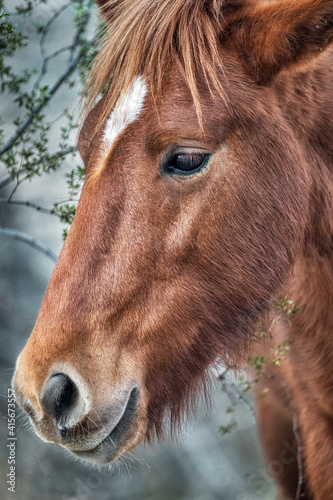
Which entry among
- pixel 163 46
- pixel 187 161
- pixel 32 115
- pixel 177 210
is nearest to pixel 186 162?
pixel 187 161

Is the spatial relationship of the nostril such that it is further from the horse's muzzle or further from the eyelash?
the eyelash

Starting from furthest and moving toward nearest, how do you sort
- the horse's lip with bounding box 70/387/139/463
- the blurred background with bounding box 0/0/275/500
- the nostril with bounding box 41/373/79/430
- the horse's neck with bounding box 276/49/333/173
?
the blurred background with bounding box 0/0/275/500 < the horse's neck with bounding box 276/49/333/173 < the horse's lip with bounding box 70/387/139/463 < the nostril with bounding box 41/373/79/430

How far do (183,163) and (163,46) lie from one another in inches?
17.7

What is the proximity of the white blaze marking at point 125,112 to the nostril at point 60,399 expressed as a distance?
748 mm

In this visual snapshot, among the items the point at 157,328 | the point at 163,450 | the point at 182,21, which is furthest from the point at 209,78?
the point at 163,450

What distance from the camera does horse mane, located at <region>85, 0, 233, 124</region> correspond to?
1802mm

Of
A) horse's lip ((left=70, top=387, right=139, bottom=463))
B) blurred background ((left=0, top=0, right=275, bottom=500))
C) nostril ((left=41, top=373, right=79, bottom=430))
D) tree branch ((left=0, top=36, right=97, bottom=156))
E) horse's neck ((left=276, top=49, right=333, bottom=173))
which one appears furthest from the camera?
blurred background ((left=0, top=0, right=275, bottom=500))

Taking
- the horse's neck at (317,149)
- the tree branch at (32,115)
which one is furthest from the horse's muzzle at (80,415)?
the tree branch at (32,115)

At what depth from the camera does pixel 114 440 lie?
1723 millimetres

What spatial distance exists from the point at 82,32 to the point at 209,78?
5.51 feet

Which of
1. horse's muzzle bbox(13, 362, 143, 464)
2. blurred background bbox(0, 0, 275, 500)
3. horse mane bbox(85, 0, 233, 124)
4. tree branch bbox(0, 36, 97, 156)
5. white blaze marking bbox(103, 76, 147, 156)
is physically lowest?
blurred background bbox(0, 0, 275, 500)

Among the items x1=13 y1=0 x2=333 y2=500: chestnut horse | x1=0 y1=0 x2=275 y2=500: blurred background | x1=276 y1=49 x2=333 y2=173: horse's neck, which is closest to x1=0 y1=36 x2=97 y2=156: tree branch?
x1=13 y1=0 x2=333 y2=500: chestnut horse

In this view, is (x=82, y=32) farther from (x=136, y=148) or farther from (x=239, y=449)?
(x=239, y=449)

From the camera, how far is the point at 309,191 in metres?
1.96
